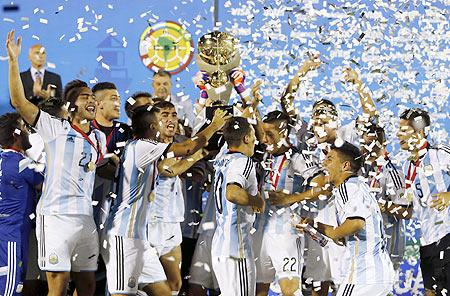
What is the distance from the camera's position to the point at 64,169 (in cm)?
605

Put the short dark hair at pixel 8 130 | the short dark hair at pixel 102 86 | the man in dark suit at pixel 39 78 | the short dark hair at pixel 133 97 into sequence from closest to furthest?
the short dark hair at pixel 8 130
the short dark hair at pixel 102 86
the short dark hair at pixel 133 97
the man in dark suit at pixel 39 78

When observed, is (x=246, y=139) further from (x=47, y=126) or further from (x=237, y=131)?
(x=47, y=126)

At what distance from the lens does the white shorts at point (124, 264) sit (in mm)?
6059

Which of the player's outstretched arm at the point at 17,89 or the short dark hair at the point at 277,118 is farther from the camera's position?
the short dark hair at the point at 277,118

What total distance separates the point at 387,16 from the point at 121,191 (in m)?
3.11

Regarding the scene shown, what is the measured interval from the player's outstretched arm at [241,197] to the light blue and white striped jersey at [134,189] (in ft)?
1.59

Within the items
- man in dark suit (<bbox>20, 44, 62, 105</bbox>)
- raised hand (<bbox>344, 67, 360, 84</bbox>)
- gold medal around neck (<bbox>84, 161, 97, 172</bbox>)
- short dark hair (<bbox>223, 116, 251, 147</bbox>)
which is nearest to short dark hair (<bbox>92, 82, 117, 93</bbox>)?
gold medal around neck (<bbox>84, 161, 97, 172</bbox>)

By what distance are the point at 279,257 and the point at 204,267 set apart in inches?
20.4

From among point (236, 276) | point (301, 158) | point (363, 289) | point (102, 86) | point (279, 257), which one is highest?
point (102, 86)

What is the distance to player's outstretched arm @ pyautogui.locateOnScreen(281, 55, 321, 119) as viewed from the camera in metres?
7.38

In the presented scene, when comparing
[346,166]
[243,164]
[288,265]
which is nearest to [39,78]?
[243,164]

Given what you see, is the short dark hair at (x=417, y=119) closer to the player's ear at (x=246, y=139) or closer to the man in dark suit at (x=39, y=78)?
the player's ear at (x=246, y=139)

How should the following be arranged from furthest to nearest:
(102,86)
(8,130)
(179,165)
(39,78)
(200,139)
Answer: (39,78) < (102,86) < (179,165) < (200,139) < (8,130)

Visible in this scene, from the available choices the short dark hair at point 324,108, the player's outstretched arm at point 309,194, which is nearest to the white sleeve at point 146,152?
the player's outstretched arm at point 309,194
